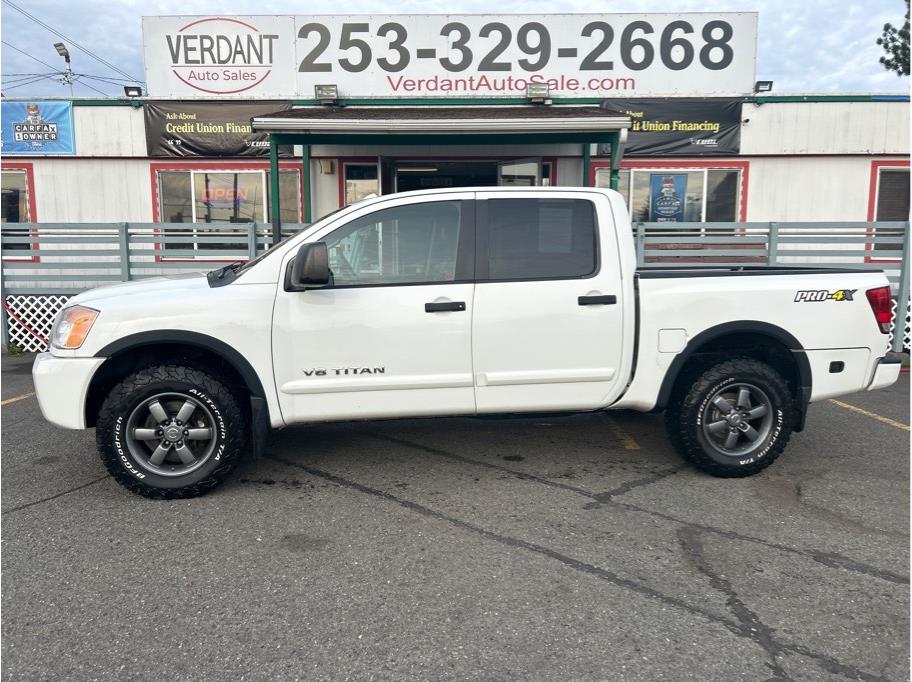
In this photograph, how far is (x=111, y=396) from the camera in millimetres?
4180

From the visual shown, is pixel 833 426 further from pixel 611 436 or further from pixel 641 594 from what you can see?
pixel 641 594

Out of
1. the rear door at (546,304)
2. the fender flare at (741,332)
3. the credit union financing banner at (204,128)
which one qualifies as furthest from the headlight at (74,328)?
the credit union financing banner at (204,128)

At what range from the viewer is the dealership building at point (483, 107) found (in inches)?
468

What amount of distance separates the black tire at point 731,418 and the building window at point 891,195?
9.33 m

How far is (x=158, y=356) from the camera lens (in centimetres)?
436

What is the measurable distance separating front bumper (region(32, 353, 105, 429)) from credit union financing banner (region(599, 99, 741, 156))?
9841 mm

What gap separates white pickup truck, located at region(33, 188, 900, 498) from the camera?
4.21 metres

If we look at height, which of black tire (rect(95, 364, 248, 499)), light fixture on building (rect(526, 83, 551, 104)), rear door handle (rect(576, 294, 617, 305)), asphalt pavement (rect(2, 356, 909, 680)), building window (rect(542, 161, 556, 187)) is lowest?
asphalt pavement (rect(2, 356, 909, 680))

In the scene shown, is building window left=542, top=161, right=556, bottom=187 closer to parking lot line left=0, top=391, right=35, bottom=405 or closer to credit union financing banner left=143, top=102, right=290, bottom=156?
credit union financing banner left=143, top=102, right=290, bottom=156

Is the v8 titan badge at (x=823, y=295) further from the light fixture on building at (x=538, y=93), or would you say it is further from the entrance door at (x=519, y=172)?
the entrance door at (x=519, y=172)

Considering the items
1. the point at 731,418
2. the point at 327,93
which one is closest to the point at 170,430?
the point at 731,418

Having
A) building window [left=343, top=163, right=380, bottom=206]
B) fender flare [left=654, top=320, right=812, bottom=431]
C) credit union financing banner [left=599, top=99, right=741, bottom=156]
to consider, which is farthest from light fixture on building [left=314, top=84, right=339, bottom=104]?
fender flare [left=654, top=320, right=812, bottom=431]

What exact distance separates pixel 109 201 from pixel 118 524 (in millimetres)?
10050

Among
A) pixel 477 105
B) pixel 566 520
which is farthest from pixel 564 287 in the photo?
pixel 477 105
